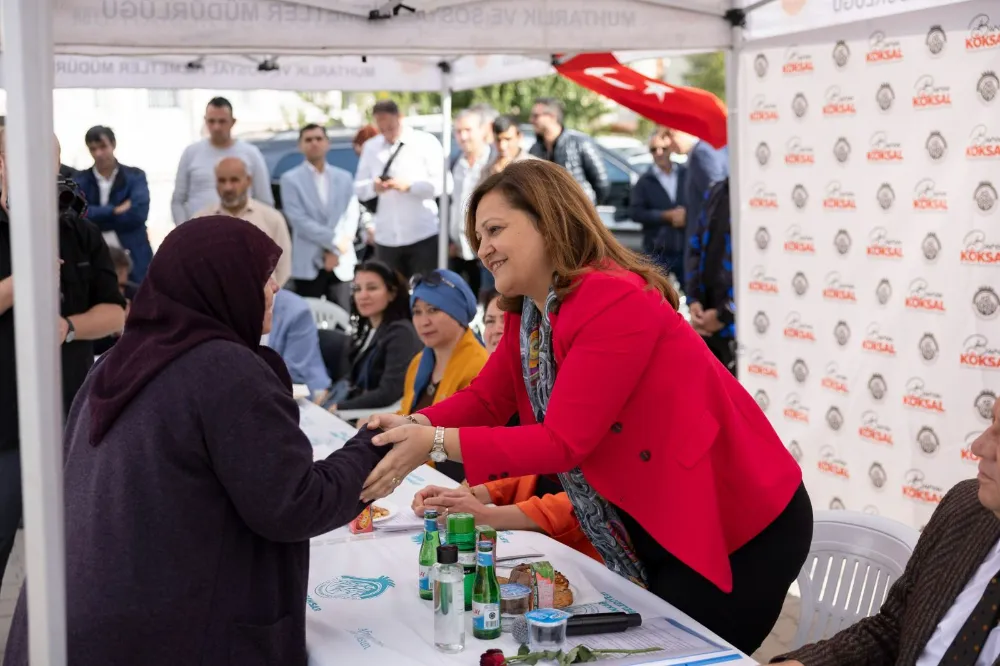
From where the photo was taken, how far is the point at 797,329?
4.99 meters

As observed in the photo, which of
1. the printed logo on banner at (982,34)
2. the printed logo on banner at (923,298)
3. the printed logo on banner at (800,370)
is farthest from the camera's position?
the printed logo on banner at (800,370)

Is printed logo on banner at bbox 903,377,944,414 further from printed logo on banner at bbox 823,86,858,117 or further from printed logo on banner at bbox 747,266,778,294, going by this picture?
printed logo on banner at bbox 823,86,858,117

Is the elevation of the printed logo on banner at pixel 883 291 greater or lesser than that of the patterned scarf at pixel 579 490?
greater

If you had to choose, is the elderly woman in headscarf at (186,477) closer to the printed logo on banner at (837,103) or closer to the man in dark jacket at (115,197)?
the printed logo on banner at (837,103)

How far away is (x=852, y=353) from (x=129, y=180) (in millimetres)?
5950

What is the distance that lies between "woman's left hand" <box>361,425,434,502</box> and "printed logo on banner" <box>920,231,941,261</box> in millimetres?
2515

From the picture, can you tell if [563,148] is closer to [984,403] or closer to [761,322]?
[761,322]

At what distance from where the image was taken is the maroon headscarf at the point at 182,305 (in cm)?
193

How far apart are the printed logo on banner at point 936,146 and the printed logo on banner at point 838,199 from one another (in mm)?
456

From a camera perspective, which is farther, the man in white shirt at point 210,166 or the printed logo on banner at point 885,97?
the man in white shirt at point 210,166

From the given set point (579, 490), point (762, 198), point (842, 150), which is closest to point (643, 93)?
point (762, 198)

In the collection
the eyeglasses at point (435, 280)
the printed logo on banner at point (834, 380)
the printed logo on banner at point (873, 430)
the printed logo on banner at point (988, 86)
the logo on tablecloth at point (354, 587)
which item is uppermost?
the printed logo on banner at point (988, 86)

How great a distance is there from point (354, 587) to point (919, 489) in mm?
2684

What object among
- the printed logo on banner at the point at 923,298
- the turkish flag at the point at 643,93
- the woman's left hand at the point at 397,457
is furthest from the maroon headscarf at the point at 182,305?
the turkish flag at the point at 643,93
